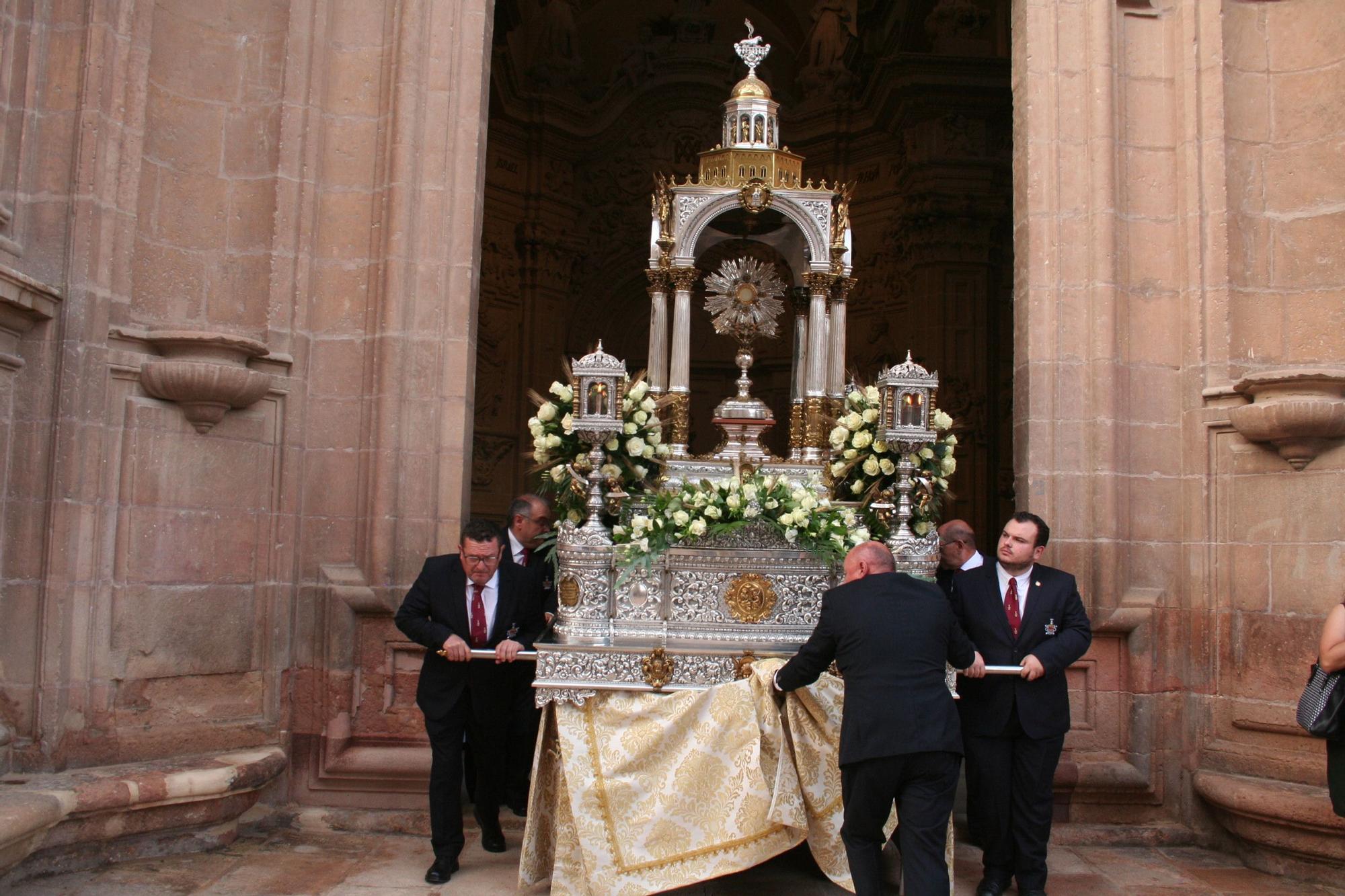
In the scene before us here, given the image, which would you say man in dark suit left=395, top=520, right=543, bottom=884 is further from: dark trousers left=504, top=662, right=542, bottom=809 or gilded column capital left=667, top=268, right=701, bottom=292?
gilded column capital left=667, top=268, right=701, bottom=292

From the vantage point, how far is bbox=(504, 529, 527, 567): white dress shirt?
578 cm

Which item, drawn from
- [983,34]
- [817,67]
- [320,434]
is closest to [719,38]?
[817,67]

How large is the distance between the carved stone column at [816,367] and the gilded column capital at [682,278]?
24.3 inches

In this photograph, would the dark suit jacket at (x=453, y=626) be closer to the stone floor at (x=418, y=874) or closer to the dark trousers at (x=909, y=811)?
the stone floor at (x=418, y=874)

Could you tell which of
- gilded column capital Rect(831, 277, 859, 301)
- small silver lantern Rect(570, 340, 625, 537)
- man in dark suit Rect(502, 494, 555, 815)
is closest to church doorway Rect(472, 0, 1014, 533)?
gilded column capital Rect(831, 277, 859, 301)

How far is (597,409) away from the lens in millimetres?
5203

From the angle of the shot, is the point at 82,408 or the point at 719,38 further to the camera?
the point at 719,38

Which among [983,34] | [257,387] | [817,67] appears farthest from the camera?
[817,67]

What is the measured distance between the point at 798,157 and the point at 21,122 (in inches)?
149

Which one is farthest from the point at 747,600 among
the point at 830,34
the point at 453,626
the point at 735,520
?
the point at 830,34

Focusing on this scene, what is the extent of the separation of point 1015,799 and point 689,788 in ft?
4.61

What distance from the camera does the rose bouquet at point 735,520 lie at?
16.8 feet

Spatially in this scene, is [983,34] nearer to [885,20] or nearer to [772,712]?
[885,20]

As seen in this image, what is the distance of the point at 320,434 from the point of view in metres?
6.21
